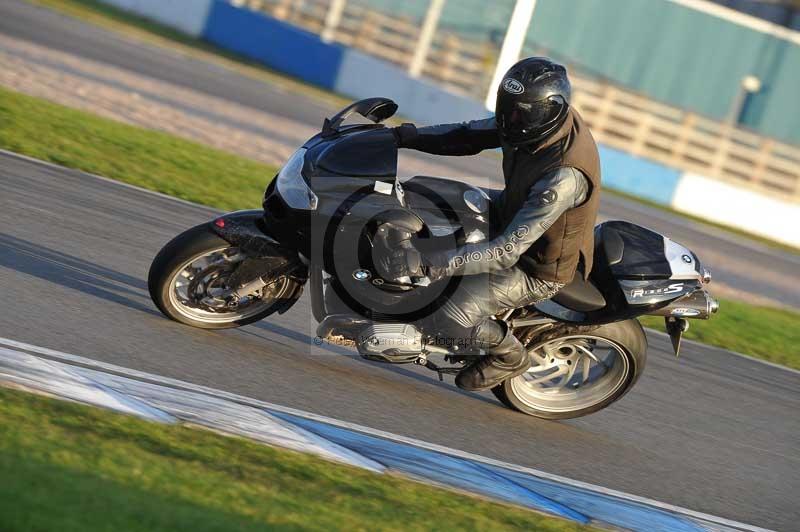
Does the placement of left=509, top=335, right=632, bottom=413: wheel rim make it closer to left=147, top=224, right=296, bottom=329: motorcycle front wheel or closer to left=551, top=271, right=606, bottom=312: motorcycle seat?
left=551, top=271, right=606, bottom=312: motorcycle seat

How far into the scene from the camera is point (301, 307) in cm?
735

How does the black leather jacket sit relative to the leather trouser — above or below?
above

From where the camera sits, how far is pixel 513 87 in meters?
5.36

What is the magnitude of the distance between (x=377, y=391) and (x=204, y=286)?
1095 mm

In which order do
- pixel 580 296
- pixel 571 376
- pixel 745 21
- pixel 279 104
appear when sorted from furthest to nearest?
pixel 745 21 → pixel 279 104 → pixel 571 376 → pixel 580 296

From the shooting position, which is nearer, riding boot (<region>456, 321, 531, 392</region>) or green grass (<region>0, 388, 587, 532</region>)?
green grass (<region>0, 388, 587, 532</region>)

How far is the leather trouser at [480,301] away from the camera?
585 cm

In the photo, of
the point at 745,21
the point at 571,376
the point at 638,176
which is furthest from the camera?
the point at 745,21

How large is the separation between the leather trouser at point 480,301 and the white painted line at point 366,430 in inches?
24.0

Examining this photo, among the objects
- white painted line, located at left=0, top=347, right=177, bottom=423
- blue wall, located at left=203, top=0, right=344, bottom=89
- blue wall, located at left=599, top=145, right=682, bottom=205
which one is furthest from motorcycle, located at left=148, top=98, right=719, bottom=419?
blue wall, located at left=203, top=0, right=344, bottom=89

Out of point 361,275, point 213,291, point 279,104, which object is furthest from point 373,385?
point 279,104

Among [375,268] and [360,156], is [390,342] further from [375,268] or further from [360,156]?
[360,156]

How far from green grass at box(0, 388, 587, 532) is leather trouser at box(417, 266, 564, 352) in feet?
3.66

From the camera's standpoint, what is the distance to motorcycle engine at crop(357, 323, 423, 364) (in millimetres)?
5812
